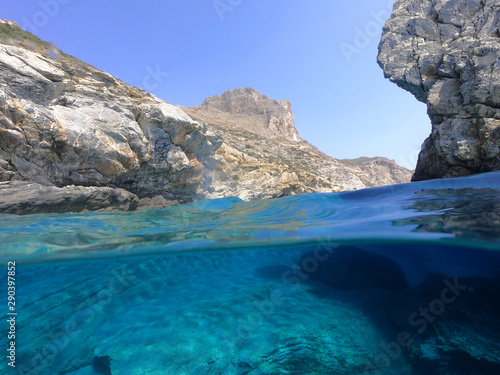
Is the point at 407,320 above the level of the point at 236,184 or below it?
below

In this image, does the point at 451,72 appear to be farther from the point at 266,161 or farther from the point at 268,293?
the point at 266,161

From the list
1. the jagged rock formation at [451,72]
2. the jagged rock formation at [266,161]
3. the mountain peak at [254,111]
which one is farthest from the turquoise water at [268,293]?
the mountain peak at [254,111]

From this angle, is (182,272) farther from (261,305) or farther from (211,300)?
(261,305)

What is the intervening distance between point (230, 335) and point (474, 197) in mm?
6661

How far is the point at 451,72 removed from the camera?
1588cm

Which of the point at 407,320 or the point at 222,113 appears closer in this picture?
the point at 407,320

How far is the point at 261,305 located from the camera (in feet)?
15.7

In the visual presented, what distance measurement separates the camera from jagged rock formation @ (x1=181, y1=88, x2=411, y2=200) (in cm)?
2481

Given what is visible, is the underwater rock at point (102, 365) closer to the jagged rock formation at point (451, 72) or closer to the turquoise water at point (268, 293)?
the turquoise water at point (268, 293)

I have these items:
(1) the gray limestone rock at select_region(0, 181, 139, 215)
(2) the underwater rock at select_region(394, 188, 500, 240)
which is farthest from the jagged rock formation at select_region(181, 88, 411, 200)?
(2) the underwater rock at select_region(394, 188, 500, 240)

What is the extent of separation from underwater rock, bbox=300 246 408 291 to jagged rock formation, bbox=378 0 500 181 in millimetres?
11528

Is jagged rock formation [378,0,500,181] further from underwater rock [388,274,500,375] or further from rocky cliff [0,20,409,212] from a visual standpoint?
rocky cliff [0,20,409,212]

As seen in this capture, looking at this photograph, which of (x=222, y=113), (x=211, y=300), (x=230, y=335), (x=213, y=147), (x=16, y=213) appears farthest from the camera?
(x=222, y=113)

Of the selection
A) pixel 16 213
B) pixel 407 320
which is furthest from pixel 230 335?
pixel 16 213
